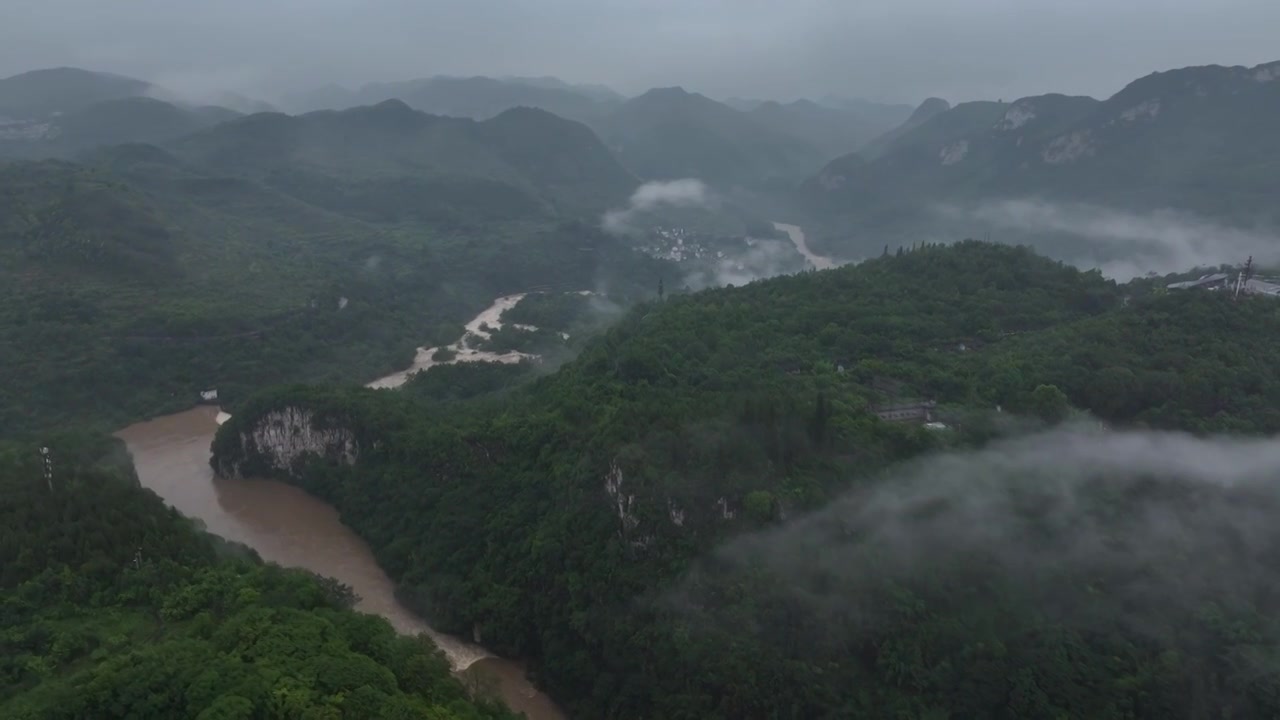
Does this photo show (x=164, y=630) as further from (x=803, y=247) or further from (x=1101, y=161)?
(x=1101, y=161)

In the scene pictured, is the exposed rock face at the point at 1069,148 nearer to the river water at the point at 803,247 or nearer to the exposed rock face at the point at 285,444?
the river water at the point at 803,247

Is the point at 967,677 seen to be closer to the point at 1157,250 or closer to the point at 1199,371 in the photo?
the point at 1199,371

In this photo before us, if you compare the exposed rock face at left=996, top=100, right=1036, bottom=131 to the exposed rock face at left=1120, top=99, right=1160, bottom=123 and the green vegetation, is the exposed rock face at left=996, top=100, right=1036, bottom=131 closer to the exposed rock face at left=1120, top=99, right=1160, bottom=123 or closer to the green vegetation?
the exposed rock face at left=1120, top=99, right=1160, bottom=123

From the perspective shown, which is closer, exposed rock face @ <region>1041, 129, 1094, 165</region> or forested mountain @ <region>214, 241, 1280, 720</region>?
forested mountain @ <region>214, 241, 1280, 720</region>

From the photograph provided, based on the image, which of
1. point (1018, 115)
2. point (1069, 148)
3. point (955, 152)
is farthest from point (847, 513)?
point (955, 152)

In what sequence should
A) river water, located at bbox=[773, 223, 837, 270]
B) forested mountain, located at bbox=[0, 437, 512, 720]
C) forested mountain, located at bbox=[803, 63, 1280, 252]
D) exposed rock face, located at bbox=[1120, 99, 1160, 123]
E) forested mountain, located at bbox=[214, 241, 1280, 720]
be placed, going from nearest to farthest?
1. forested mountain, located at bbox=[0, 437, 512, 720]
2. forested mountain, located at bbox=[214, 241, 1280, 720]
3. forested mountain, located at bbox=[803, 63, 1280, 252]
4. exposed rock face, located at bbox=[1120, 99, 1160, 123]
5. river water, located at bbox=[773, 223, 837, 270]

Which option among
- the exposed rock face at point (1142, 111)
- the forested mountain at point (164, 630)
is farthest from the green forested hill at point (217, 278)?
the exposed rock face at point (1142, 111)

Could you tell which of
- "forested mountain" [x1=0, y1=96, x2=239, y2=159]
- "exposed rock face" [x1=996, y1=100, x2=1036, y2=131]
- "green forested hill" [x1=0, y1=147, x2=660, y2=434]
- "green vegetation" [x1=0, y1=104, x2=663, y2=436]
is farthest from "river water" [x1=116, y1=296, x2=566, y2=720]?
"exposed rock face" [x1=996, y1=100, x2=1036, y2=131]
